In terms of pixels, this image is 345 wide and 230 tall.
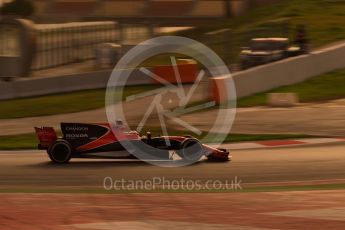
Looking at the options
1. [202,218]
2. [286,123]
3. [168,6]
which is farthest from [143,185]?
[168,6]

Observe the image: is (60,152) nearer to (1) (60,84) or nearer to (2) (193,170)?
(2) (193,170)

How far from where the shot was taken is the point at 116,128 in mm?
15500

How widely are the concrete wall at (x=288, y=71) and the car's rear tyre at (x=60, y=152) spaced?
13.1 meters

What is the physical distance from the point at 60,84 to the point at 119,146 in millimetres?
18502

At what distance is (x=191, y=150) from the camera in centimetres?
1534

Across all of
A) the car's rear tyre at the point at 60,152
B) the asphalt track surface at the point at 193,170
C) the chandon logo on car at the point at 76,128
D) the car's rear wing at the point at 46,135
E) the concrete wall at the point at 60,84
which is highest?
the concrete wall at the point at 60,84

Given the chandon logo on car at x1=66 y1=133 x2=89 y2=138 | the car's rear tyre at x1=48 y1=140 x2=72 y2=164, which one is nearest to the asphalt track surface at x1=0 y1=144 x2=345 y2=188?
the car's rear tyre at x1=48 y1=140 x2=72 y2=164

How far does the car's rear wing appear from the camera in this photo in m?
15.8

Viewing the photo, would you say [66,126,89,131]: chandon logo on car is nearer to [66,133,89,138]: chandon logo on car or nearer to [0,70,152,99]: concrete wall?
[66,133,89,138]: chandon logo on car

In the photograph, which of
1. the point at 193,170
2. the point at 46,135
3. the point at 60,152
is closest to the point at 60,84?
the point at 46,135

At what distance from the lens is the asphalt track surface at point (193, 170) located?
1390 cm

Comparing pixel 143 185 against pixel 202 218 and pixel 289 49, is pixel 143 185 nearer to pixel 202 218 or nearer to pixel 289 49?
pixel 202 218

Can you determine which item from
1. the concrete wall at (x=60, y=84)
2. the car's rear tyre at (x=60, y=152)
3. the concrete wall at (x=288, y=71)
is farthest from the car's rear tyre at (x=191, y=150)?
the concrete wall at (x=60, y=84)

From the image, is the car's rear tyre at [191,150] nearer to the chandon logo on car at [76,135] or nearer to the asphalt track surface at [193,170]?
the asphalt track surface at [193,170]
